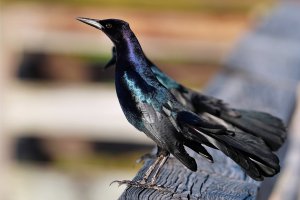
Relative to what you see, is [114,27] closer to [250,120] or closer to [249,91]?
[250,120]

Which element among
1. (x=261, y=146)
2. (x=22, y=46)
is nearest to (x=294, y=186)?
(x=261, y=146)

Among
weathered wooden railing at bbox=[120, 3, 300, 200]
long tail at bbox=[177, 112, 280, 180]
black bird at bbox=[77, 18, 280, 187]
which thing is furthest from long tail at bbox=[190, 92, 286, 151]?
long tail at bbox=[177, 112, 280, 180]

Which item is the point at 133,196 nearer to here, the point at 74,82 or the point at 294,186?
the point at 294,186

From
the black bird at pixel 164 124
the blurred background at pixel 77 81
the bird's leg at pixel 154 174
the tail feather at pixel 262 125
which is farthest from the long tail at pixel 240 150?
the blurred background at pixel 77 81

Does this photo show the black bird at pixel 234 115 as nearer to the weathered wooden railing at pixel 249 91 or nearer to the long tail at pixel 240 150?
the weathered wooden railing at pixel 249 91

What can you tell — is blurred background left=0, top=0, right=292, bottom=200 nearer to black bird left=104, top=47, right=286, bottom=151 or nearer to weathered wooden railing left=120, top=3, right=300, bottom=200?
→ weathered wooden railing left=120, top=3, right=300, bottom=200

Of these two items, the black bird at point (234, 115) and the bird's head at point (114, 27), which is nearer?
the bird's head at point (114, 27)
